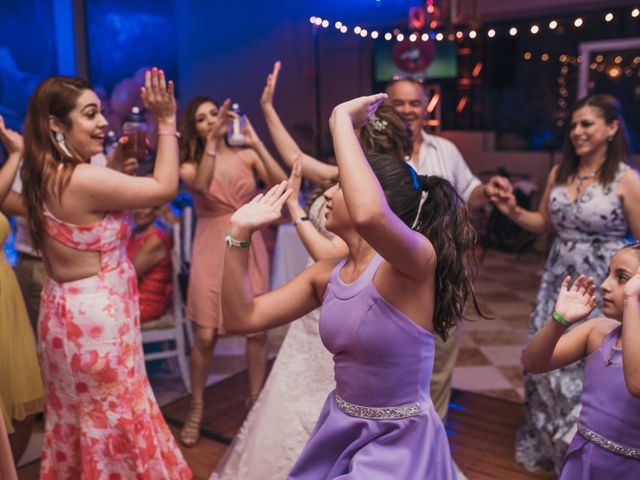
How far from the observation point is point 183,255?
3973mm

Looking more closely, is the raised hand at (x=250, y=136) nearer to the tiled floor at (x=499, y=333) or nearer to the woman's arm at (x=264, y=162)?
the woman's arm at (x=264, y=162)

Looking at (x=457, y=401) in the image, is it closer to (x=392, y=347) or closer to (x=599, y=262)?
(x=599, y=262)

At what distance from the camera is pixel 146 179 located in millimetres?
2098

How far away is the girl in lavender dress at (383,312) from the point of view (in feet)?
4.36

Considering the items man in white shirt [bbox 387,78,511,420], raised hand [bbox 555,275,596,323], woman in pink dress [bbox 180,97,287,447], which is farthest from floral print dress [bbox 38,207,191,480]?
raised hand [bbox 555,275,596,323]

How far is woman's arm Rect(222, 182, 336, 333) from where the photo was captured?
1361mm

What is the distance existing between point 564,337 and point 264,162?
5.34ft

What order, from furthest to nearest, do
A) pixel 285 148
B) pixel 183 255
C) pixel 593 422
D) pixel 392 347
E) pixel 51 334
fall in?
1. pixel 183 255
2. pixel 285 148
3. pixel 51 334
4. pixel 593 422
5. pixel 392 347

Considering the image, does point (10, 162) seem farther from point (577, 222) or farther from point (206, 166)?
point (577, 222)

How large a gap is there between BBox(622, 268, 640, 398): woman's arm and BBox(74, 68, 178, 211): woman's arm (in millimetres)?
1409

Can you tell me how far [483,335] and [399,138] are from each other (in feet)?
9.24

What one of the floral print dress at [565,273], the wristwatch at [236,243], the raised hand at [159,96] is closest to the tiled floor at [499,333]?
the floral print dress at [565,273]

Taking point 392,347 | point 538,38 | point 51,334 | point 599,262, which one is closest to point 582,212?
point 599,262

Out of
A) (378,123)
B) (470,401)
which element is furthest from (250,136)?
(470,401)
